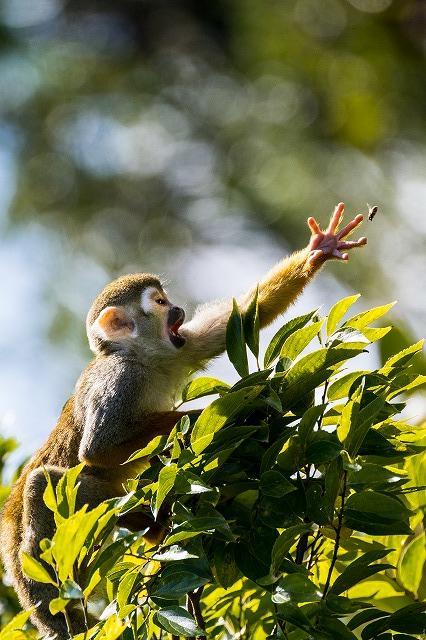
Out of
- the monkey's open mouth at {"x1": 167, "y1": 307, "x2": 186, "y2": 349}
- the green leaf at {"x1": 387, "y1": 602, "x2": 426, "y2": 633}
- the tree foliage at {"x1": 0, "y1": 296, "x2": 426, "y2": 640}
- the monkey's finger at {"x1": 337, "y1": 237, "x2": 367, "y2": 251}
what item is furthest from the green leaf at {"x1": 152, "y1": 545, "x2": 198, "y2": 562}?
the monkey's open mouth at {"x1": 167, "y1": 307, "x2": 186, "y2": 349}

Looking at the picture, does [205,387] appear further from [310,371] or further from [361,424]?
[361,424]

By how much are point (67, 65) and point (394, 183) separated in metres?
2.98

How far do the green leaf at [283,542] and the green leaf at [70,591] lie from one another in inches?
11.0

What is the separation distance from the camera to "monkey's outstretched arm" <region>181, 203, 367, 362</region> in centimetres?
260

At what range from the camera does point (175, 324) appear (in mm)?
3150

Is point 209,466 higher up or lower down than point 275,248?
lower down

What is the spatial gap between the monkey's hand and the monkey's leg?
0.94m

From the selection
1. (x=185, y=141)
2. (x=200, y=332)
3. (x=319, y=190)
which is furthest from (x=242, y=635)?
(x=185, y=141)

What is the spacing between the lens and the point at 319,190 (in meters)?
6.55

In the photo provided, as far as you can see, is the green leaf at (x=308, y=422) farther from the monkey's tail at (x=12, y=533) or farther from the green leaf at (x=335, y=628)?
the monkey's tail at (x=12, y=533)

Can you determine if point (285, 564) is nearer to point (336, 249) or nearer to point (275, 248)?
point (336, 249)

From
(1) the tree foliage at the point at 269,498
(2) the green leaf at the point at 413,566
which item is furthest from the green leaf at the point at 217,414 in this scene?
(2) the green leaf at the point at 413,566

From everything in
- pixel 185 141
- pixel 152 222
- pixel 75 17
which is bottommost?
pixel 152 222

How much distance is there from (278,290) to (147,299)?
1.67 feet
